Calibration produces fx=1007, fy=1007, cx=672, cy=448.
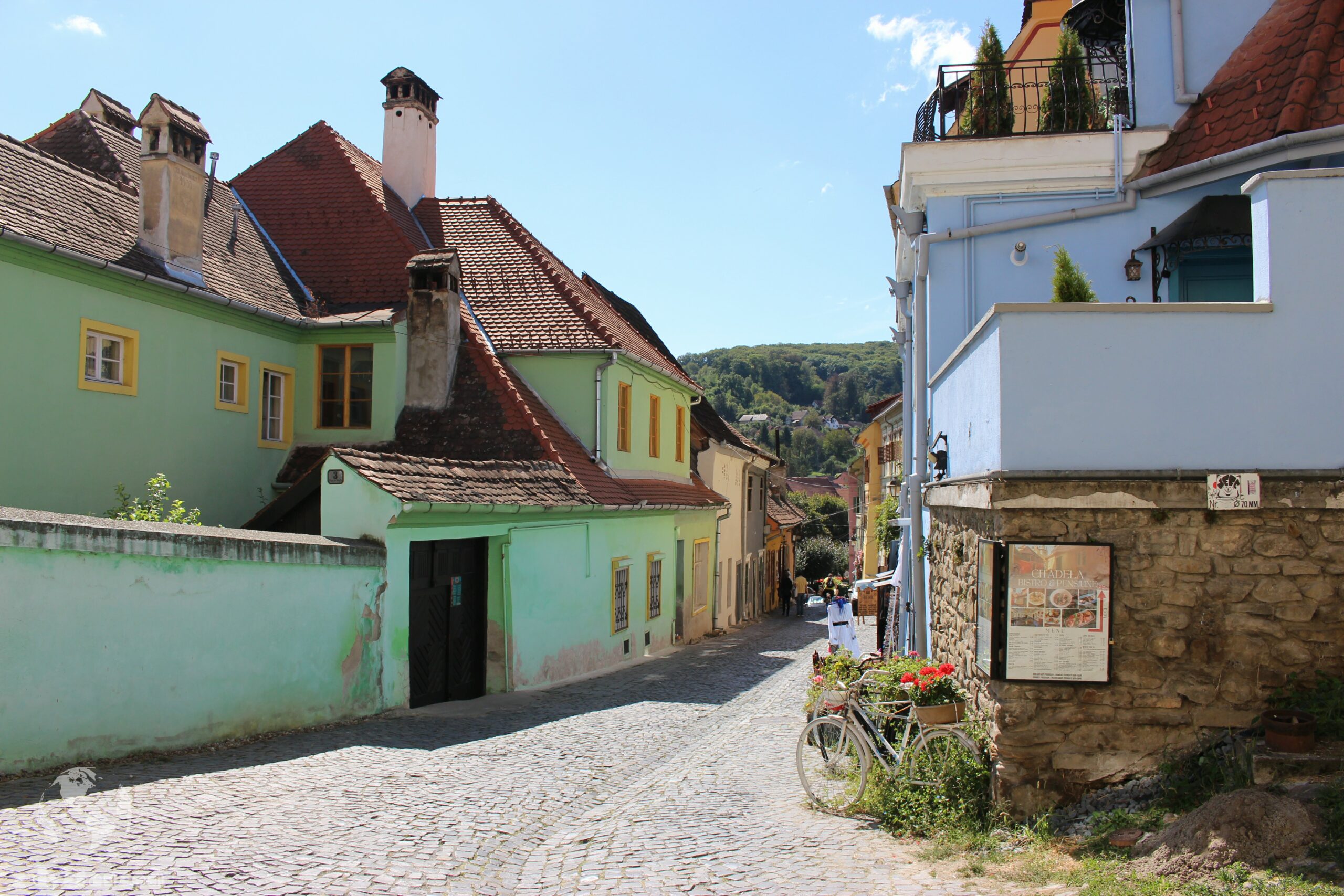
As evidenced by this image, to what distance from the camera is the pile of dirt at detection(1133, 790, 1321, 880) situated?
508cm

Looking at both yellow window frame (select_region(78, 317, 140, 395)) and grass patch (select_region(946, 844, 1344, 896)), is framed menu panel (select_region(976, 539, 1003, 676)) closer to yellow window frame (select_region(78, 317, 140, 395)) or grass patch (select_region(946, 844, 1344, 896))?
grass patch (select_region(946, 844, 1344, 896))

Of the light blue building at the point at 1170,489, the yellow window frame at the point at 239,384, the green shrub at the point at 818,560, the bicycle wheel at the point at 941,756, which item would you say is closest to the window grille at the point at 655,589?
the yellow window frame at the point at 239,384

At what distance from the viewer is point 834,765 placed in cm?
787

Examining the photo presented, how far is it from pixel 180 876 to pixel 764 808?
392 centimetres

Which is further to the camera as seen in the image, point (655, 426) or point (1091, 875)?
point (655, 426)

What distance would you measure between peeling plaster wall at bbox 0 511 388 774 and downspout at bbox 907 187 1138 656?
19.8 feet

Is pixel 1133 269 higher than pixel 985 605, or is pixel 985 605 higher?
pixel 1133 269

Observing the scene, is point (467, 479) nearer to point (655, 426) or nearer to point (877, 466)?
point (655, 426)

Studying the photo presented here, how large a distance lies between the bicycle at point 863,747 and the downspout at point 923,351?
2997 millimetres

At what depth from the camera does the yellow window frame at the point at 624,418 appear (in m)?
18.6

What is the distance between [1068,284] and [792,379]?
110 m

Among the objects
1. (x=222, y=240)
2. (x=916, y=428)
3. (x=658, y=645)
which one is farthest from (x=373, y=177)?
(x=916, y=428)

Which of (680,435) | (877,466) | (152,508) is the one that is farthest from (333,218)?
(877,466)

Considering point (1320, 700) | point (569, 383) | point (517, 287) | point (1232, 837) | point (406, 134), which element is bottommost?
point (1232, 837)
